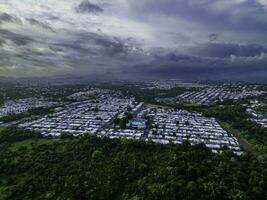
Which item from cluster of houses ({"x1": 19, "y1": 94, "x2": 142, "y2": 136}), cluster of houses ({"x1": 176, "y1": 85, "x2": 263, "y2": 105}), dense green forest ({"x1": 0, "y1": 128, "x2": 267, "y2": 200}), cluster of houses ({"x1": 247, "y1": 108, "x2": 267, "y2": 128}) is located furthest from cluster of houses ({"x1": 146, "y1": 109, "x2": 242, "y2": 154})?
cluster of houses ({"x1": 176, "y1": 85, "x2": 263, "y2": 105})

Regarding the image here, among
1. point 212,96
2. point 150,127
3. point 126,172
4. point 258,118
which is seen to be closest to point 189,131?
point 150,127

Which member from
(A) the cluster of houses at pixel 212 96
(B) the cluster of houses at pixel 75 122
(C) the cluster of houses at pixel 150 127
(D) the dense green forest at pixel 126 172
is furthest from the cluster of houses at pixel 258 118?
(B) the cluster of houses at pixel 75 122

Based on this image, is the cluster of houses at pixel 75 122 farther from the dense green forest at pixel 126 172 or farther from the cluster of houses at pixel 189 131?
the cluster of houses at pixel 189 131

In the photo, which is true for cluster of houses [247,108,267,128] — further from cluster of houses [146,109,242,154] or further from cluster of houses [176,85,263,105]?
cluster of houses [176,85,263,105]

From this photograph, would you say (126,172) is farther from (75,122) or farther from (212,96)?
(212,96)

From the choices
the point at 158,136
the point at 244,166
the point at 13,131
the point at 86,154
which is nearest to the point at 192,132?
the point at 158,136

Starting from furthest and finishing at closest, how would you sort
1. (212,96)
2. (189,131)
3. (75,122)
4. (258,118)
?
1. (212,96)
2. (258,118)
3. (75,122)
4. (189,131)
